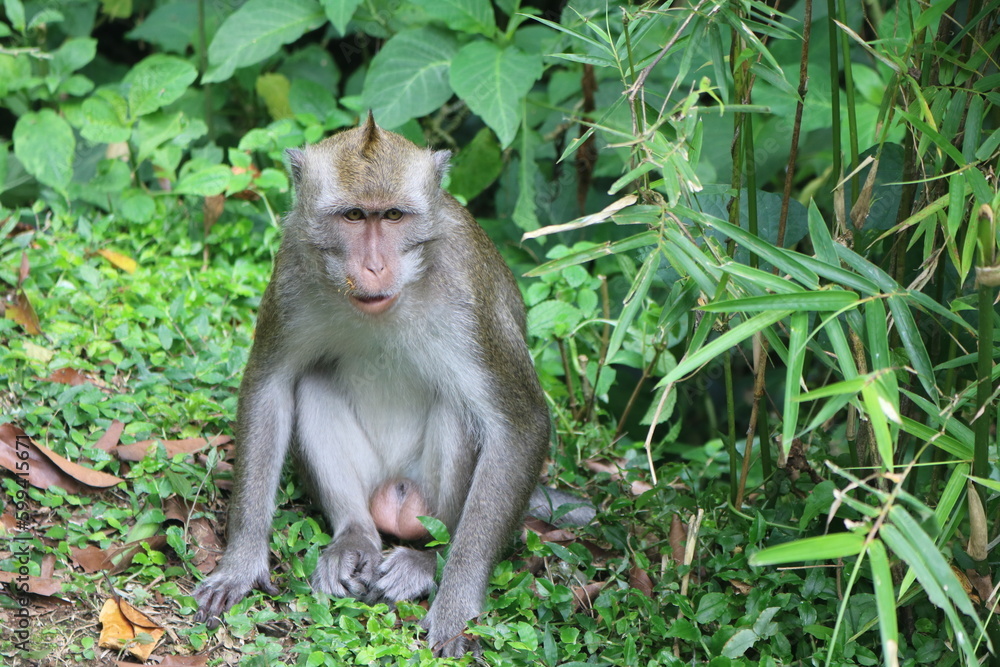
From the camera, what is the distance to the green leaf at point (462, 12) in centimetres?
620

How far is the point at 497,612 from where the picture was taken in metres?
4.23

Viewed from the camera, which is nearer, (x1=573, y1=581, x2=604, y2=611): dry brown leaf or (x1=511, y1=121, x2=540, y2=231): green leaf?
(x1=573, y1=581, x2=604, y2=611): dry brown leaf

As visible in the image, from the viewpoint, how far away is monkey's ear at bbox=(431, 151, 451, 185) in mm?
4414

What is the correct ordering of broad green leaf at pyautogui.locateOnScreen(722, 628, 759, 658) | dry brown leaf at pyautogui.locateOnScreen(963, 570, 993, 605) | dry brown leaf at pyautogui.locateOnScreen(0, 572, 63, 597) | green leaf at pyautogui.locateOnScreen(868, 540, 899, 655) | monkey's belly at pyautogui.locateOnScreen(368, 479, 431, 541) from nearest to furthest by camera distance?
1. green leaf at pyautogui.locateOnScreen(868, 540, 899, 655)
2. dry brown leaf at pyautogui.locateOnScreen(963, 570, 993, 605)
3. dry brown leaf at pyautogui.locateOnScreen(0, 572, 63, 597)
4. broad green leaf at pyautogui.locateOnScreen(722, 628, 759, 658)
5. monkey's belly at pyautogui.locateOnScreen(368, 479, 431, 541)

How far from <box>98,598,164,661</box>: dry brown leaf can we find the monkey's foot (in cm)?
89

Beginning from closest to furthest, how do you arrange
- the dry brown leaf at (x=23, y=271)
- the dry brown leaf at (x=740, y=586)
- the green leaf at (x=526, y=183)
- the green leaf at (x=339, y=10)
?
the dry brown leaf at (x=740, y=586), the dry brown leaf at (x=23, y=271), the green leaf at (x=339, y=10), the green leaf at (x=526, y=183)

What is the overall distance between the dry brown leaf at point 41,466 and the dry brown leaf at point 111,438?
172mm

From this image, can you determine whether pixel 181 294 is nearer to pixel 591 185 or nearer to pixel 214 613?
pixel 214 613

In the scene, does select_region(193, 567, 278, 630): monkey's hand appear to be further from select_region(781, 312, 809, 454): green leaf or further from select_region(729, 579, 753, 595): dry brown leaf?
select_region(781, 312, 809, 454): green leaf

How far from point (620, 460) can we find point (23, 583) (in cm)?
296

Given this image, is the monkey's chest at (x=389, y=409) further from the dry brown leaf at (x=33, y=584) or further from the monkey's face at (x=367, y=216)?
the dry brown leaf at (x=33, y=584)

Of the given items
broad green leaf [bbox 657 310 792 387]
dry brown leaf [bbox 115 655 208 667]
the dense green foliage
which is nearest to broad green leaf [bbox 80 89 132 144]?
the dense green foliage

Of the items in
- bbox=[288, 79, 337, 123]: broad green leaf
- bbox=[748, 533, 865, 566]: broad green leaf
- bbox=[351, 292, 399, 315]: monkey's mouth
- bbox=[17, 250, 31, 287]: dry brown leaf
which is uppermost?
bbox=[748, 533, 865, 566]: broad green leaf

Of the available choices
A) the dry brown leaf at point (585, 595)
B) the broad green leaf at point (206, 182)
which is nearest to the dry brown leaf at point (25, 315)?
the broad green leaf at point (206, 182)
